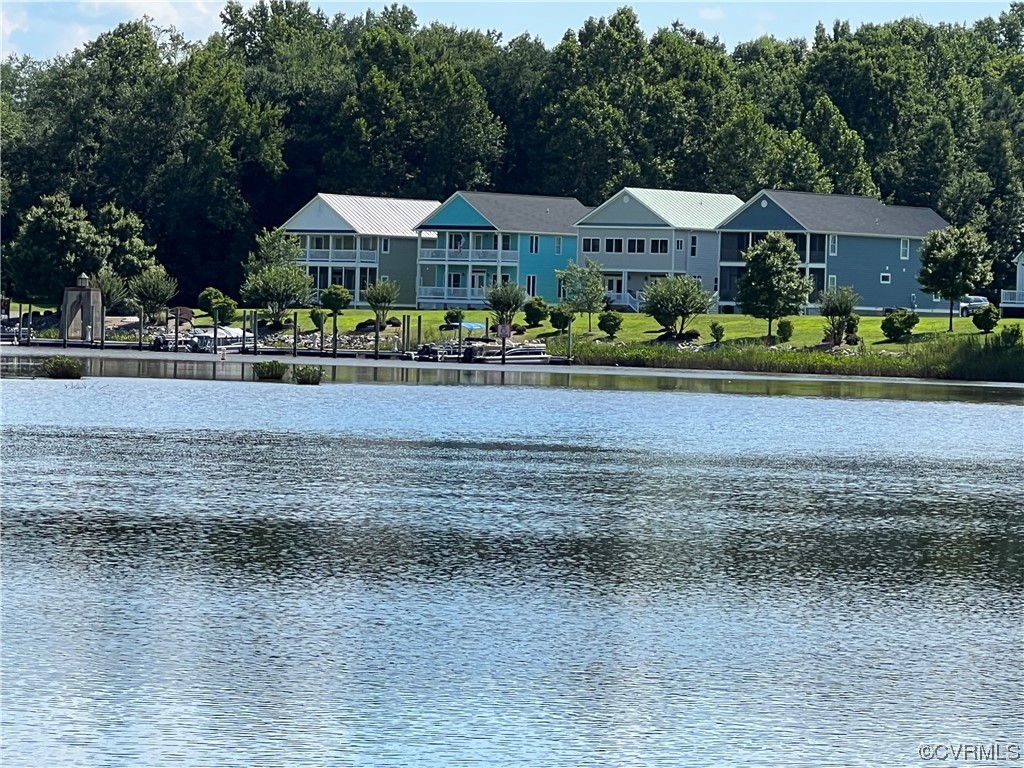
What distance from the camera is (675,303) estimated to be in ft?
328

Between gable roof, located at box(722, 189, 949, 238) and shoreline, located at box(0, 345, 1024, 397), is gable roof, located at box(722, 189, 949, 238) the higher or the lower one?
the higher one

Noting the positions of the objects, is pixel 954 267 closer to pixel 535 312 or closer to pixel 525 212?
pixel 535 312

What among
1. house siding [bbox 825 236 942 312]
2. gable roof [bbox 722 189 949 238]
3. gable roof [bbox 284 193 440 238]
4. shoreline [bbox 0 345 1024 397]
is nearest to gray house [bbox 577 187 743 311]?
gable roof [bbox 722 189 949 238]

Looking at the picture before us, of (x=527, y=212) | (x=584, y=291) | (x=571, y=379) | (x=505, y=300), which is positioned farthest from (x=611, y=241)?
(x=571, y=379)

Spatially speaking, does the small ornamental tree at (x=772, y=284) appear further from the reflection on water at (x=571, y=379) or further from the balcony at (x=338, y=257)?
the balcony at (x=338, y=257)

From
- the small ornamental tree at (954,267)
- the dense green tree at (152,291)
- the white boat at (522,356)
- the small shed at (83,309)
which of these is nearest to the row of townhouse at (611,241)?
the small ornamental tree at (954,267)

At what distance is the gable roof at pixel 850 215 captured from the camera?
12119 centimetres

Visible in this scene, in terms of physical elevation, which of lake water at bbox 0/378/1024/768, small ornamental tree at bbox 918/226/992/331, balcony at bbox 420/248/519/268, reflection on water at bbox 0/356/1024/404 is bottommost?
lake water at bbox 0/378/1024/768

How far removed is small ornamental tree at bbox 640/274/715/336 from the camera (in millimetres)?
99875

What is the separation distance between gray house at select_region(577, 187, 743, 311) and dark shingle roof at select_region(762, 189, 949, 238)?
19.4ft

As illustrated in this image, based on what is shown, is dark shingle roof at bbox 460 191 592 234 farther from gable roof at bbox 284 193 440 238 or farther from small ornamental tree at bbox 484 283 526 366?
small ornamental tree at bbox 484 283 526 366

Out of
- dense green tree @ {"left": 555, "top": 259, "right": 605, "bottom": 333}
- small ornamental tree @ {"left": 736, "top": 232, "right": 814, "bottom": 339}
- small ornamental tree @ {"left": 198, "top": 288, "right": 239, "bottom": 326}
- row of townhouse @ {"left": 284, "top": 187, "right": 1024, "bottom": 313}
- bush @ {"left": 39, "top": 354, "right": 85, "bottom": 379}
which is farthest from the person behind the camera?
row of townhouse @ {"left": 284, "top": 187, "right": 1024, "bottom": 313}

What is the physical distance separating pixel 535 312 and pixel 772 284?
13.6m

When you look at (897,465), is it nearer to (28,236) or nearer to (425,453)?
(425,453)
